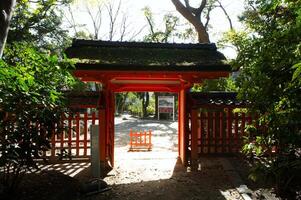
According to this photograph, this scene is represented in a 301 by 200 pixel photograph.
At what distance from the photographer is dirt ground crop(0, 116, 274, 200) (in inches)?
240

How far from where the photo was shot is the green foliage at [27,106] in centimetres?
457

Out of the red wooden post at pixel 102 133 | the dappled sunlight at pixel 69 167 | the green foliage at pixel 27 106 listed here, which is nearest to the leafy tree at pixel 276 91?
the green foliage at pixel 27 106

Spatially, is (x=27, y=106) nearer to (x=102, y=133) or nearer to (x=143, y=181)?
(x=102, y=133)

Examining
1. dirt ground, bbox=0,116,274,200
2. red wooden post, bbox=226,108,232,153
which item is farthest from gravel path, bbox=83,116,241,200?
red wooden post, bbox=226,108,232,153

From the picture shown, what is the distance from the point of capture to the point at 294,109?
417cm

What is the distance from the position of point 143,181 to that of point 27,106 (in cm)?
400

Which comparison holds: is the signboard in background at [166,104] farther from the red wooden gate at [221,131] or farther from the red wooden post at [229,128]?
the red wooden post at [229,128]

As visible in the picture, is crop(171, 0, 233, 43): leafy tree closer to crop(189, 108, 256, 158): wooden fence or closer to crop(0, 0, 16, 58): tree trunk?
crop(189, 108, 256, 158): wooden fence

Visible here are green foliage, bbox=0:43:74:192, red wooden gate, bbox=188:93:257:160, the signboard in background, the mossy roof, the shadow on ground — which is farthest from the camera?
the signboard in background

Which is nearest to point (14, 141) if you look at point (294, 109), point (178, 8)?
point (294, 109)

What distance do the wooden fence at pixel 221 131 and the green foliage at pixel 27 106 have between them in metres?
6.45

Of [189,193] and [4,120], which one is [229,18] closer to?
[189,193]

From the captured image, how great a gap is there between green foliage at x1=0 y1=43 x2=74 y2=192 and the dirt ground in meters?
0.89

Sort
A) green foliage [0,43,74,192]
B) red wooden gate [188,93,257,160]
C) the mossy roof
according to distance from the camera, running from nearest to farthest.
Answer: green foliage [0,43,74,192] → the mossy roof → red wooden gate [188,93,257,160]
